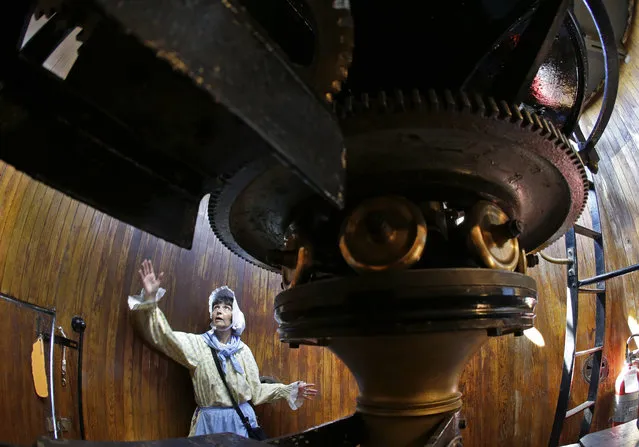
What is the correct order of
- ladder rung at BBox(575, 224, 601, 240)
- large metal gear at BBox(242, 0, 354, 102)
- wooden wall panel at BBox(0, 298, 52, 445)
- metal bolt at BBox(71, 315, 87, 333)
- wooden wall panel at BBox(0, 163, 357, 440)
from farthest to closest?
ladder rung at BBox(575, 224, 601, 240) → metal bolt at BBox(71, 315, 87, 333) → wooden wall panel at BBox(0, 163, 357, 440) → wooden wall panel at BBox(0, 298, 52, 445) → large metal gear at BBox(242, 0, 354, 102)

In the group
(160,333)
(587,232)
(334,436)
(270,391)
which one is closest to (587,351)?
(587,232)

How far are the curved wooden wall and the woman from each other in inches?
4.1

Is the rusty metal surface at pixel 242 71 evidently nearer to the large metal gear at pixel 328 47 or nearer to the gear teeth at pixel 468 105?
the large metal gear at pixel 328 47

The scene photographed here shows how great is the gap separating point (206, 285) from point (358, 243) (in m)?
2.20

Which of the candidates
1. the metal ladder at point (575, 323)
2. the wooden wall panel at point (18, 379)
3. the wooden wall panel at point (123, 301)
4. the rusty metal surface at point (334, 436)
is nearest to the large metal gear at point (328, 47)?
the rusty metal surface at point (334, 436)

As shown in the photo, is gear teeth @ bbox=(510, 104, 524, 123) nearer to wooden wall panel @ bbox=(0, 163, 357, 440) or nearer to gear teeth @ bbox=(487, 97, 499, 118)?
gear teeth @ bbox=(487, 97, 499, 118)

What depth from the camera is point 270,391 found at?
8.46 ft

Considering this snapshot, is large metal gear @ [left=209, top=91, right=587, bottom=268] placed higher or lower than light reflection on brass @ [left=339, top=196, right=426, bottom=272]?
higher

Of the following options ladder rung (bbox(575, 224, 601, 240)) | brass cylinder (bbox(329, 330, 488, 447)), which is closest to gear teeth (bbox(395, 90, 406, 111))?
brass cylinder (bbox(329, 330, 488, 447))

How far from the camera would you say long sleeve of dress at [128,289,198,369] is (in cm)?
227

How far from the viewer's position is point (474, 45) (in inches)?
28.7

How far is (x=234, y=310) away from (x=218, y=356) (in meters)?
0.27

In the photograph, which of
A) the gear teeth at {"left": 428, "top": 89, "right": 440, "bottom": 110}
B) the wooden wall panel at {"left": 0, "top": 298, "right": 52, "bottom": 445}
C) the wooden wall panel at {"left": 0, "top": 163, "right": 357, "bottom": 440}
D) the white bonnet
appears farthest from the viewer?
the white bonnet

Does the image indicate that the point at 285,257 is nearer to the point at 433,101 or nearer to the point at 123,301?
the point at 433,101
